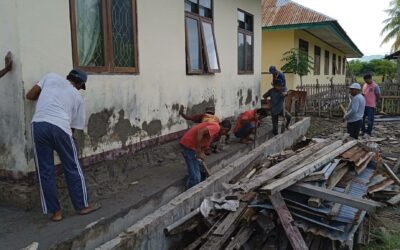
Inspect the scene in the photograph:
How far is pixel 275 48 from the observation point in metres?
16.3

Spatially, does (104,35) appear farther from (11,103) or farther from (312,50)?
(312,50)

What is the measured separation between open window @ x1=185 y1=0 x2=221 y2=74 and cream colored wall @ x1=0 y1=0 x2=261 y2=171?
0.67 feet

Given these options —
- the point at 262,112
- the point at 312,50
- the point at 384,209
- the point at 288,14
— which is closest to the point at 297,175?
the point at 384,209

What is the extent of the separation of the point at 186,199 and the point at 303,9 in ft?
44.1

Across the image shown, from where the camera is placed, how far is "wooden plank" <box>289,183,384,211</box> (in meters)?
4.24

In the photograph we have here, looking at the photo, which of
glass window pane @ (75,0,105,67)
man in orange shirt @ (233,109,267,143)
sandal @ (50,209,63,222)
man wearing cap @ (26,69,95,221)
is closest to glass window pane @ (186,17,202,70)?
man in orange shirt @ (233,109,267,143)

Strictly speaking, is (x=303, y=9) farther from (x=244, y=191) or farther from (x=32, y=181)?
(x=32, y=181)

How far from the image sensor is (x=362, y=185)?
5816mm

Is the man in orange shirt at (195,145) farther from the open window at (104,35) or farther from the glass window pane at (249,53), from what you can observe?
the glass window pane at (249,53)

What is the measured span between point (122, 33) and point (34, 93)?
1.87 meters

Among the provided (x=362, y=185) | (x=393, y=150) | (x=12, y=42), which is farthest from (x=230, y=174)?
(x=393, y=150)

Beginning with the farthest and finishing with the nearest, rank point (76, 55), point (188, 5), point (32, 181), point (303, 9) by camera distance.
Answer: point (303, 9)
point (188, 5)
point (76, 55)
point (32, 181)

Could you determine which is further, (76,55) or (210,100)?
(210,100)

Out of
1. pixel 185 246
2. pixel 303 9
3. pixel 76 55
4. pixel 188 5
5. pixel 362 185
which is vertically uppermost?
pixel 303 9
